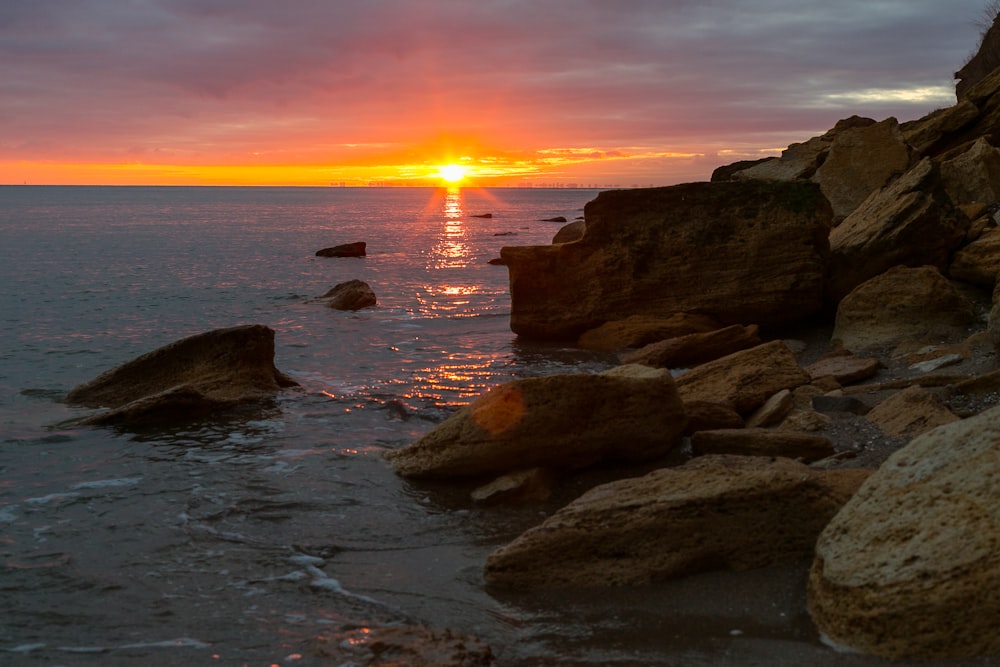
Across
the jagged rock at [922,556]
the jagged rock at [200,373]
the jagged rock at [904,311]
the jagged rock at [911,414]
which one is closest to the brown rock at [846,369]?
the jagged rock at [904,311]

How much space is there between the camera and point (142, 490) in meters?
10.1

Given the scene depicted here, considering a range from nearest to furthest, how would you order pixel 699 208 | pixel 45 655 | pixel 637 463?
pixel 45 655
pixel 637 463
pixel 699 208

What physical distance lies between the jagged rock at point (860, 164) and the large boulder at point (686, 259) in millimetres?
5270

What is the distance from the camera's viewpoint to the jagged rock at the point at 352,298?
27000 millimetres

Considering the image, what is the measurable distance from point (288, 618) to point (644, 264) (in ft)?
40.9

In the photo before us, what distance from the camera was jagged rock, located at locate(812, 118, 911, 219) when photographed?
71.5 ft

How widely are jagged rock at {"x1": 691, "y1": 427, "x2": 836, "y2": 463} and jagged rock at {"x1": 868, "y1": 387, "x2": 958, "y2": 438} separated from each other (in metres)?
0.75

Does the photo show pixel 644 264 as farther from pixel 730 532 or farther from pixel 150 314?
pixel 150 314

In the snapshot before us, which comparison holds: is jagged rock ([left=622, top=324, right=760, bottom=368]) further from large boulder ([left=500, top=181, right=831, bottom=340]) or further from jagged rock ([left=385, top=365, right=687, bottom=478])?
jagged rock ([left=385, top=365, right=687, bottom=478])

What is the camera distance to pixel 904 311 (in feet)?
47.5

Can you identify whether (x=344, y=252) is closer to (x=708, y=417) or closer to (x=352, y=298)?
(x=352, y=298)

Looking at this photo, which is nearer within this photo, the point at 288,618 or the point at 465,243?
the point at 288,618

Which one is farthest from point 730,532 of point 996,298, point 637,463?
point 996,298

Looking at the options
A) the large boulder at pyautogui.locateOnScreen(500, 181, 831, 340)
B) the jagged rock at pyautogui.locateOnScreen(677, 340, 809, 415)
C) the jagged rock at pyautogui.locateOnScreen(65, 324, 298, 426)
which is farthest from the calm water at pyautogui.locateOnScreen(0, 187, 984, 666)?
the jagged rock at pyautogui.locateOnScreen(677, 340, 809, 415)
